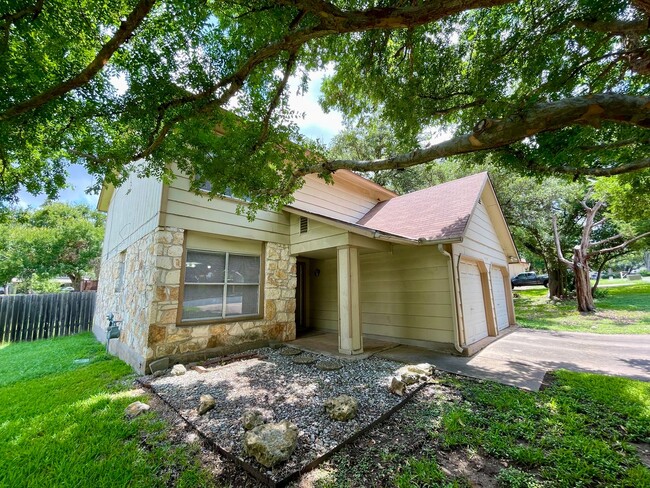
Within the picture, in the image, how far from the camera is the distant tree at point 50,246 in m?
15.8

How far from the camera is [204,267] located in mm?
5797

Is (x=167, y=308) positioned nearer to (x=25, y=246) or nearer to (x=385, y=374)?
(x=385, y=374)

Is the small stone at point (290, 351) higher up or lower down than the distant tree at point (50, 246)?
lower down

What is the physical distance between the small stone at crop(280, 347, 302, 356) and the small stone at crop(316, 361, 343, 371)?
922 millimetres

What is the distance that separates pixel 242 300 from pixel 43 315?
9.00 meters

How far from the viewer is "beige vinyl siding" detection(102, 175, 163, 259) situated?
5520mm

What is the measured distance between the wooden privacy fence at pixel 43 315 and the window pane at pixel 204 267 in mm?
8607

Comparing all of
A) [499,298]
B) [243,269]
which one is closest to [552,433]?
[243,269]

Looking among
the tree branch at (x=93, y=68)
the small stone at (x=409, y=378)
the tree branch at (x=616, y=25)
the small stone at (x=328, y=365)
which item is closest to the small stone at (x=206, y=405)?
the small stone at (x=328, y=365)

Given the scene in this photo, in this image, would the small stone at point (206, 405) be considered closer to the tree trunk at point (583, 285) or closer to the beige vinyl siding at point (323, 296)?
the beige vinyl siding at point (323, 296)

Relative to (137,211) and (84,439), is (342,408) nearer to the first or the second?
(84,439)

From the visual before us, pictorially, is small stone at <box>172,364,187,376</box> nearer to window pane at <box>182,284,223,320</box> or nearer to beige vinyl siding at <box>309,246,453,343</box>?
window pane at <box>182,284,223,320</box>

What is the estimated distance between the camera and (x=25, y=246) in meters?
16.0

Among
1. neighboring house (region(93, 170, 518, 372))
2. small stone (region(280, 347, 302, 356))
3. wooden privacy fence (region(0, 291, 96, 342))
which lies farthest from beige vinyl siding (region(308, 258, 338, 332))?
wooden privacy fence (region(0, 291, 96, 342))
